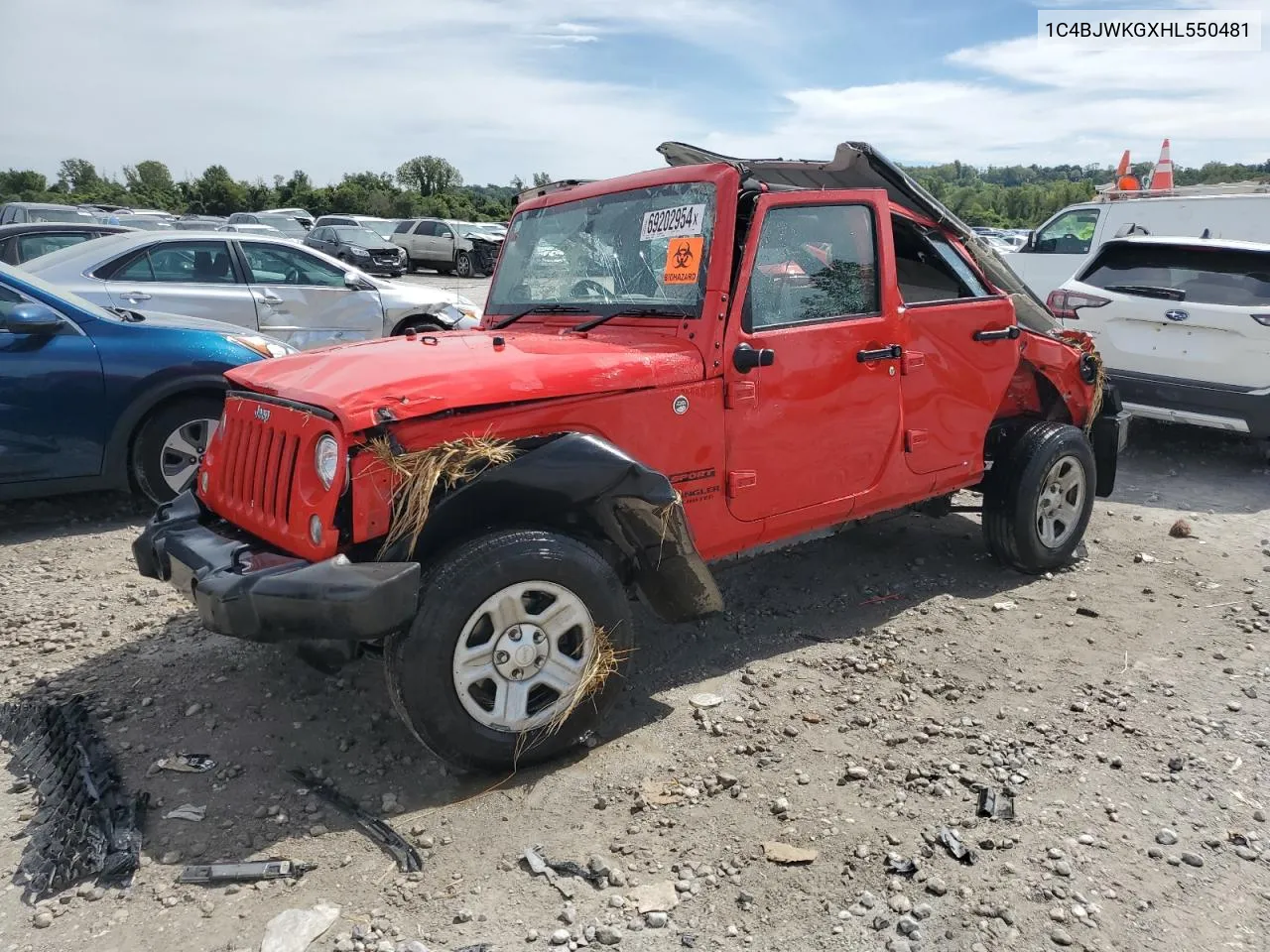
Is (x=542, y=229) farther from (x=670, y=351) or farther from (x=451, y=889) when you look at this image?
(x=451, y=889)

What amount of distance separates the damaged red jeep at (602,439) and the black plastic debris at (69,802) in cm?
66

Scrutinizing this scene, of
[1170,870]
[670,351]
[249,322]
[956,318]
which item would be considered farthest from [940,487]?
[249,322]

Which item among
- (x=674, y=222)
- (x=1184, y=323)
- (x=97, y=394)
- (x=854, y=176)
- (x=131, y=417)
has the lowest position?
(x=131, y=417)

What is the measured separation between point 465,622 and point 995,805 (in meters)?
1.76

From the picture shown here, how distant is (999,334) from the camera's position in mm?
4586

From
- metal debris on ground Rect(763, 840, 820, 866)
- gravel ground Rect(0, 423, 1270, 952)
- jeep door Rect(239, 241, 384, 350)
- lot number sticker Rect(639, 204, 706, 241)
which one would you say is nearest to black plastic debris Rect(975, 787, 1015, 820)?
gravel ground Rect(0, 423, 1270, 952)

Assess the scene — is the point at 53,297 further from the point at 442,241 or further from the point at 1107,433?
the point at 442,241

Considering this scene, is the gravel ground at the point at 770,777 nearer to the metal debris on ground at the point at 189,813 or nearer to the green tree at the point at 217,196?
the metal debris on ground at the point at 189,813

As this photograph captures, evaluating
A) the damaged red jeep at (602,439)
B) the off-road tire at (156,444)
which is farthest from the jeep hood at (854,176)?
the off-road tire at (156,444)

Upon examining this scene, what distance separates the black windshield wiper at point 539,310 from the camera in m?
4.04

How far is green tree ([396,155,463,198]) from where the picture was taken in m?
68.9

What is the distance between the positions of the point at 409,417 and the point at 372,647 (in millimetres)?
778

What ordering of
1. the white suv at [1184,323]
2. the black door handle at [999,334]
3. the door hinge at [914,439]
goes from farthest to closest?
the white suv at [1184,323] < the black door handle at [999,334] < the door hinge at [914,439]

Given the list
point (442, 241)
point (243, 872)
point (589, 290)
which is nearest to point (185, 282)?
point (589, 290)
